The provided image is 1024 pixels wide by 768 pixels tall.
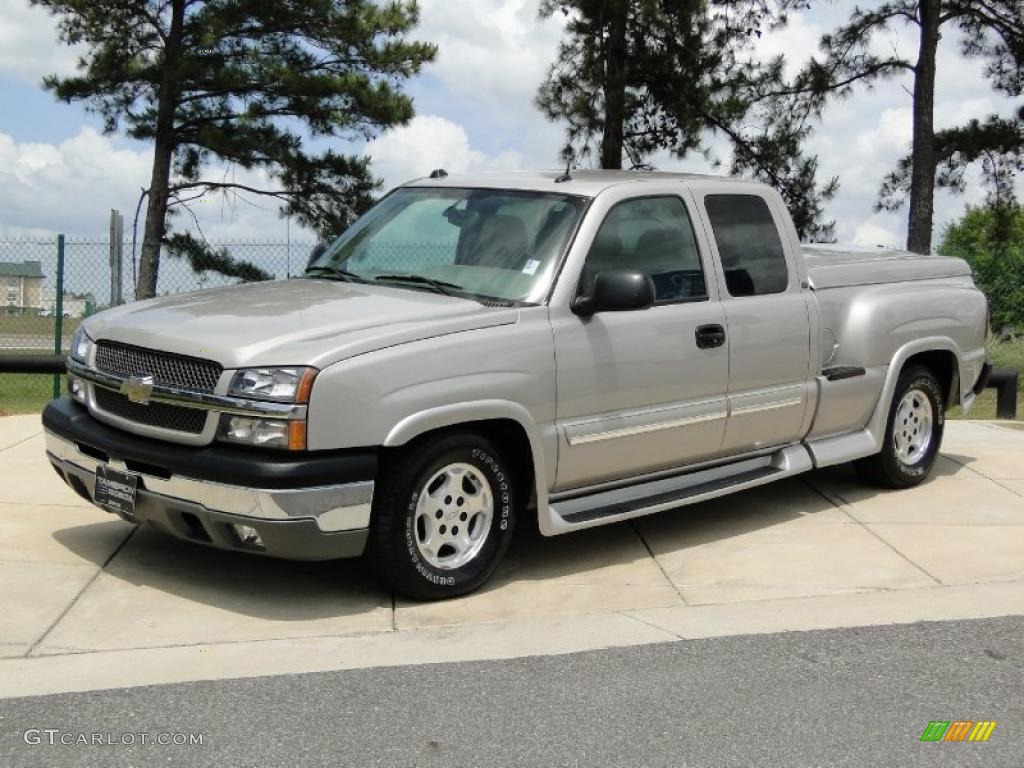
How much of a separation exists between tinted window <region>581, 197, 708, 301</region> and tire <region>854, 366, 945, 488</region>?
214cm

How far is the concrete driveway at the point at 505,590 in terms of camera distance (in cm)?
536

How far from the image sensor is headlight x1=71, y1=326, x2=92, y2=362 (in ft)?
20.8

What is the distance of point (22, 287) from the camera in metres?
13.9

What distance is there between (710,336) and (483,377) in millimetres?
1570

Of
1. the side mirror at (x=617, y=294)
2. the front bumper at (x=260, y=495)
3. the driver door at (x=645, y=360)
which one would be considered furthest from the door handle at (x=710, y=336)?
the front bumper at (x=260, y=495)

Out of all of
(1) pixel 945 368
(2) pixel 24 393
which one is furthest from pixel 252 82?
(1) pixel 945 368

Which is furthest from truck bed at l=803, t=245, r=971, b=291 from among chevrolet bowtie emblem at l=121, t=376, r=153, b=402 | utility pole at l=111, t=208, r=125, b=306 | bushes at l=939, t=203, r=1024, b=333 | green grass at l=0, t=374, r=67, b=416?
bushes at l=939, t=203, r=1024, b=333

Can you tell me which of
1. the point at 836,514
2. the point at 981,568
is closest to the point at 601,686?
the point at 981,568

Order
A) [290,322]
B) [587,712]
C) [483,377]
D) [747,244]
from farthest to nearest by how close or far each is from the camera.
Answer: [747,244] < [483,377] < [290,322] < [587,712]

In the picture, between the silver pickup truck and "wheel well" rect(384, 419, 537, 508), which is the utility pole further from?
"wheel well" rect(384, 419, 537, 508)

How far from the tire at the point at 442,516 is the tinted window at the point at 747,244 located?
1.92 m

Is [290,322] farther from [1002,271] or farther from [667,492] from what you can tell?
[1002,271]

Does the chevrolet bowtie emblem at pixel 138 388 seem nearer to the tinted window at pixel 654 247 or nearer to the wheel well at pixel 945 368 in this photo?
the tinted window at pixel 654 247

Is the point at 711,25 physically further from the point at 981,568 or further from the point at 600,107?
the point at 981,568
